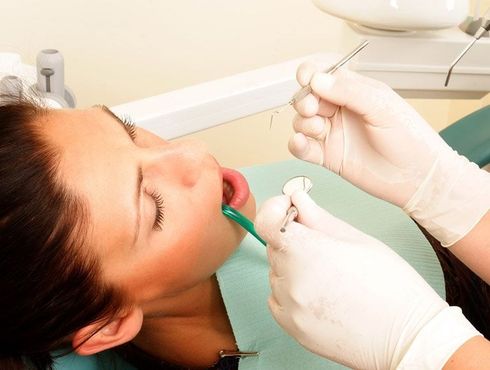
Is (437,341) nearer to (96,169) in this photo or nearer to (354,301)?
(354,301)

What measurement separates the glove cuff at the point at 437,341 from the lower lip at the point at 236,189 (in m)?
0.38

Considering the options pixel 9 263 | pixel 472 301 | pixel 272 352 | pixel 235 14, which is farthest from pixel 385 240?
pixel 235 14

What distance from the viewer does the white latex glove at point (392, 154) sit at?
0.97 metres

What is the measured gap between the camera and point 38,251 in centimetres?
80

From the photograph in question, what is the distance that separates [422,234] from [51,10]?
4.43 ft

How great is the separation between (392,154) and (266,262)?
311 millimetres

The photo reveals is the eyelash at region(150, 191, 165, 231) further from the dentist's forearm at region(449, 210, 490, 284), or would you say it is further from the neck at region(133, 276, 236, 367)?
the dentist's forearm at region(449, 210, 490, 284)

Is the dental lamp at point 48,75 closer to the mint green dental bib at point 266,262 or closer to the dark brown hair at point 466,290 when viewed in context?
the mint green dental bib at point 266,262

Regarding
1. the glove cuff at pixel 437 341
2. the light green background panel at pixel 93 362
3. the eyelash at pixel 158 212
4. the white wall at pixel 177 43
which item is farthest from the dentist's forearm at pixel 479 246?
the white wall at pixel 177 43

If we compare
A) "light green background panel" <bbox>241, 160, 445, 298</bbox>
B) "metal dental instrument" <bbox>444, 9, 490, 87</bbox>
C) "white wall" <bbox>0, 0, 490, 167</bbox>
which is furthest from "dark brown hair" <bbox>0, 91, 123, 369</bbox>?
"white wall" <bbox>0, 0, 490, 167</bbox>

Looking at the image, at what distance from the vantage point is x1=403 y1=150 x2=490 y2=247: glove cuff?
100 centimetres

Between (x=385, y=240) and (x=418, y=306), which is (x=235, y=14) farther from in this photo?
(x=418, y=306)

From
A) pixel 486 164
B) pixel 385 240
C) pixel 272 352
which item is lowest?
pixel 272 352

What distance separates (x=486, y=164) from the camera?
1.25 m
